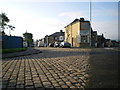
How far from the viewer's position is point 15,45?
20156 millimetres

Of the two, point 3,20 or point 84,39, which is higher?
point 3,20

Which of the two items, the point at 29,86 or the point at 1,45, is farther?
the point at 1,45

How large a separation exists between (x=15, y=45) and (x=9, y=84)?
17.6 m

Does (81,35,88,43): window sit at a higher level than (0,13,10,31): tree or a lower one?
lower

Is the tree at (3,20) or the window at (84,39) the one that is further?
the tree at (3,20)

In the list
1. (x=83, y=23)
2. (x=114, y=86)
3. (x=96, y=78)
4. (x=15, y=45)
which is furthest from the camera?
(x=83, y=23)

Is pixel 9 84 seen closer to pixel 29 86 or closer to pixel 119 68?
pixel 29 86

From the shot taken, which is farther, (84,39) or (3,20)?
(3,20)

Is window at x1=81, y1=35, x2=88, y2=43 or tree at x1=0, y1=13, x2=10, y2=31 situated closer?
window at x1=81, y1=35, x2=88, y2=43

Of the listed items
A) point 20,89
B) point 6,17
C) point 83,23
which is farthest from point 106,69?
point 6,17

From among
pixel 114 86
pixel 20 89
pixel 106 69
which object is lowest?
pixel 20 89

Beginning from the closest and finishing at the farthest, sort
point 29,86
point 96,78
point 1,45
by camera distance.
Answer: point 96,78
point 29,86
point 1,45

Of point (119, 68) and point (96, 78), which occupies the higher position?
point (119, 68)

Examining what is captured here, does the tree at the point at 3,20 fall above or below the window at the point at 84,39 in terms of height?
above
